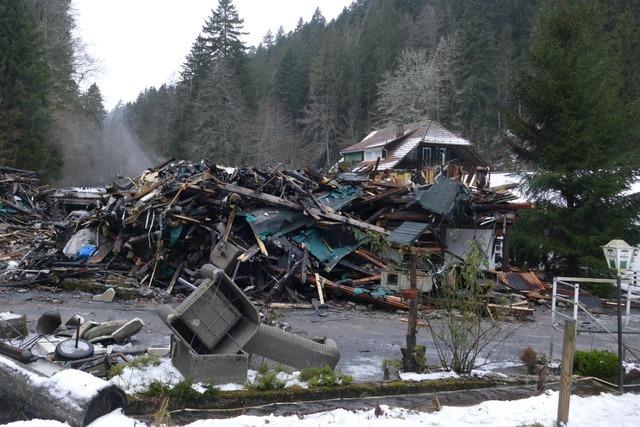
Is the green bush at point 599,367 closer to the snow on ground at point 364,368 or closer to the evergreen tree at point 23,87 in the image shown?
the snow on ground at point 364,368

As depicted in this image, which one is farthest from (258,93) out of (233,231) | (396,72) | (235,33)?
(233,231)

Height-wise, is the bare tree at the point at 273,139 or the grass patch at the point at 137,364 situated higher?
the bare tree at the point at 273,139

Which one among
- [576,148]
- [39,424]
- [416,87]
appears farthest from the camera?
[416,87]

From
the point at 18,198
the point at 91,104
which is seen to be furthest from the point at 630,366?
the point at 91,104

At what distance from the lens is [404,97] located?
49.7 metres

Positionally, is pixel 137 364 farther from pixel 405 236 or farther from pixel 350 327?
pixel 405 236

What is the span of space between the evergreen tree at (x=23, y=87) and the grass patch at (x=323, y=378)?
3426cm

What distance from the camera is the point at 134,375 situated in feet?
17.8

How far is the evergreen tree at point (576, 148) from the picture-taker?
1773 cm

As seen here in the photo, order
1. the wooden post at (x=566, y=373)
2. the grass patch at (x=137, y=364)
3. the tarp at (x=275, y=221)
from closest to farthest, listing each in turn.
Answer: the wooden post at (x=566, y=373), the grass patch at (x=137, y=364), the tarp at (x=275, y=221)

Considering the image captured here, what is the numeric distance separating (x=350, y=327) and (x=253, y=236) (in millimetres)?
4290

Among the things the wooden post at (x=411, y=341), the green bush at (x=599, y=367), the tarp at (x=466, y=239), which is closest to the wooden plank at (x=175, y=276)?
the wooden post at (x=411, y=341)

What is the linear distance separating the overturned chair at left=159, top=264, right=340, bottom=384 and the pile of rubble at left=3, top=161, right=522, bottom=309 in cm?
510

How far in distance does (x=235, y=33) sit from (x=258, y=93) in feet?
30.1
